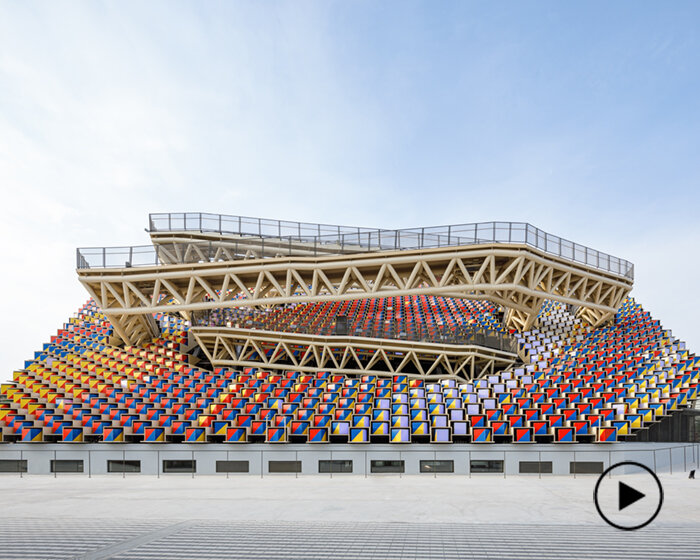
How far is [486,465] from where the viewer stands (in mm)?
19797

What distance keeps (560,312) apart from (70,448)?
3668cm

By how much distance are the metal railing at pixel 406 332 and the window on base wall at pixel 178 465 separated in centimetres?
1309

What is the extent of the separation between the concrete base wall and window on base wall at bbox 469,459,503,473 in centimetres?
4

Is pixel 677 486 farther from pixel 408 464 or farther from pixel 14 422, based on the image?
pixel 14 422

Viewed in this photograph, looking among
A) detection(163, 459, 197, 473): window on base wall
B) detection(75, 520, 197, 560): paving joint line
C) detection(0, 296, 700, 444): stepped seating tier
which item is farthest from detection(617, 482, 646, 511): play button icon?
detection(163, 459, 197, 473): window on base wall

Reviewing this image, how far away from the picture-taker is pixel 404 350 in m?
32.8

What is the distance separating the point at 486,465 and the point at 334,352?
53.2 feet

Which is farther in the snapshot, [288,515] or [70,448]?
[70,448]

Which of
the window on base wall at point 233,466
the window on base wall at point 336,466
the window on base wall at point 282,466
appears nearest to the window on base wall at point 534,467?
the window on base wall at point 336,466

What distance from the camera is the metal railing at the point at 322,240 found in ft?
97.0

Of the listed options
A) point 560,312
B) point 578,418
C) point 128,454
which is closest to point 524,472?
point 578,418

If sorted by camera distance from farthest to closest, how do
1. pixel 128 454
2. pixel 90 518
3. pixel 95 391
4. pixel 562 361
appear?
pixel 562 361, pixel 95 391, pixel 128 454, pixel 90 518

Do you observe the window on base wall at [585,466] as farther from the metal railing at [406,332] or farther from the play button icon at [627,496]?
the play button icon at [627,496]

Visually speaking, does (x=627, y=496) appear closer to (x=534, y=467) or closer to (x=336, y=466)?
(x=534, y=467)
